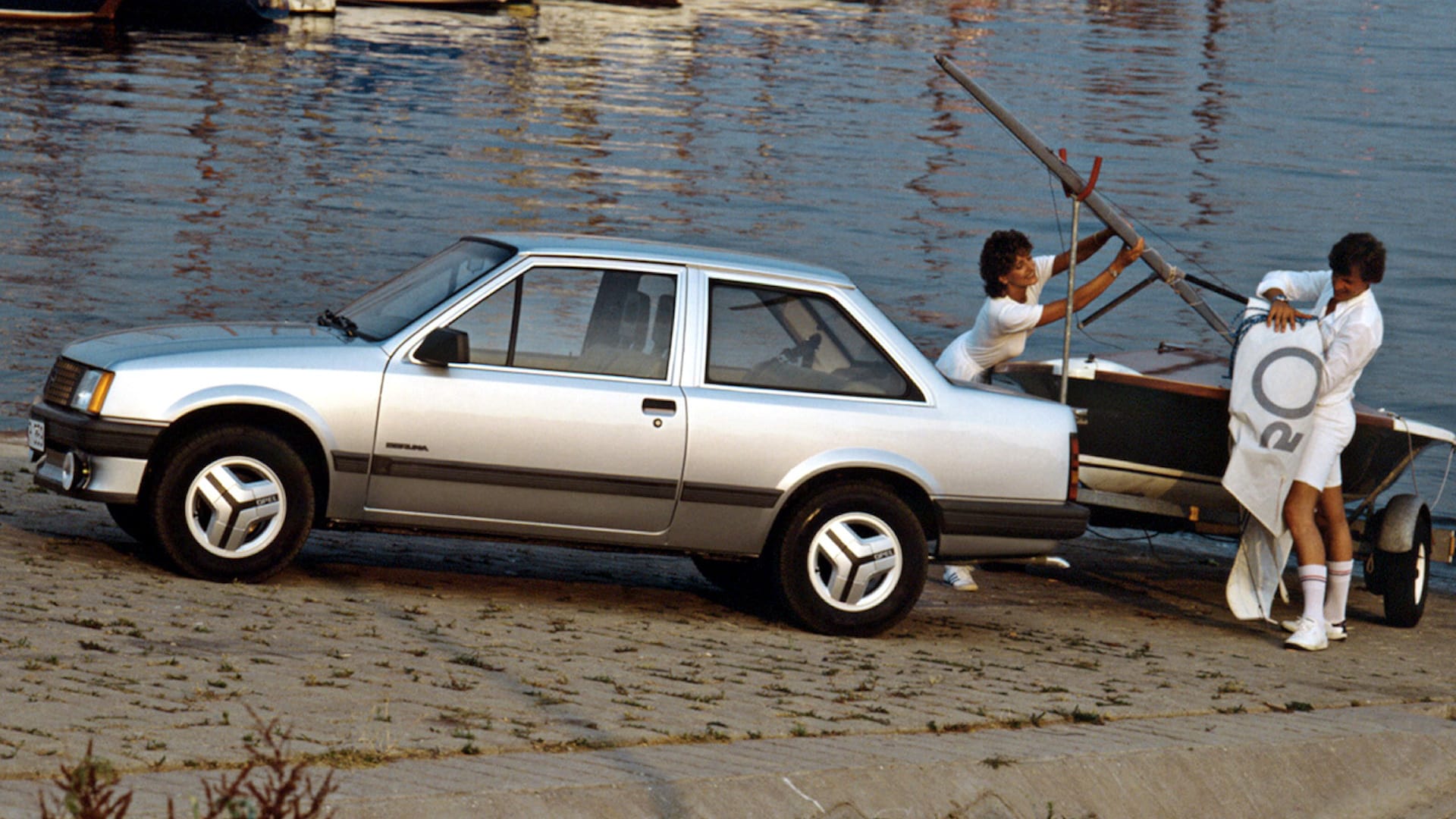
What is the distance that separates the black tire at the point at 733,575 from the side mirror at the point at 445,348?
1719 millimetres

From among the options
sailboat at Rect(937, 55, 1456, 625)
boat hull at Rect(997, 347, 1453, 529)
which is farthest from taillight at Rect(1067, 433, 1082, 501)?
boat hull at Rect(997, 347, 1453, 529)

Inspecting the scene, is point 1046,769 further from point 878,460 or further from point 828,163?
point 828,163

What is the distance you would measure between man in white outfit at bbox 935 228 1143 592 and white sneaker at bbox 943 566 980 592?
1095 millimetres

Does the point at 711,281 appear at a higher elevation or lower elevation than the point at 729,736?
higher

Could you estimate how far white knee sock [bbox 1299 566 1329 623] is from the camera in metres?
9.27

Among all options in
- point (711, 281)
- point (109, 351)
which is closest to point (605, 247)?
point (711, 281)

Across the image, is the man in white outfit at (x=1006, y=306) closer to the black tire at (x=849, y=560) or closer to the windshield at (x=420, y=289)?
the black tire at (x=849, y=560)

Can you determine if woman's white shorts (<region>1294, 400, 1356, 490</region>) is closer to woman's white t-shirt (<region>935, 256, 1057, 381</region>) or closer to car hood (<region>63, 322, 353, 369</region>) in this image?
woman's white t-shirt (<region>935, 256, 1057, 381</region>)

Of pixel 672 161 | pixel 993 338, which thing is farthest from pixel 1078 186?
pixel 672 161

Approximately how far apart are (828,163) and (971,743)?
111 feet

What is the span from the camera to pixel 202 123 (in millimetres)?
38562

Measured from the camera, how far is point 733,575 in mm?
9438

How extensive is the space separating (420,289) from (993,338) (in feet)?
10.1

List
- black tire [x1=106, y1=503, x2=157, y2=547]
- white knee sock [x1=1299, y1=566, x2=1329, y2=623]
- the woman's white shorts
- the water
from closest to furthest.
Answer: black tire [x1=106, y1=503, x2=157, y2=547] < the woman's white shorts < white knee sock [x1=1299, y1=566, x2=1329, y2=623] < the water
